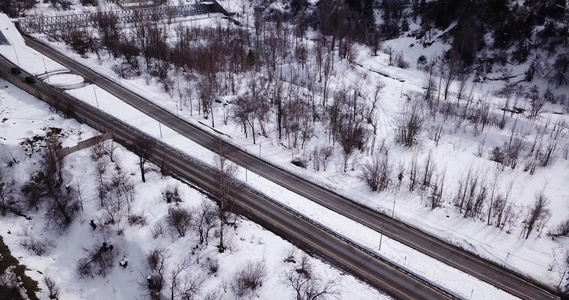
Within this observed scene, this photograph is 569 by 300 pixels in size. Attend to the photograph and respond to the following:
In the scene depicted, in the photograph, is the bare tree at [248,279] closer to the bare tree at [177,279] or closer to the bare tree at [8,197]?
the bare tree at [177,279]

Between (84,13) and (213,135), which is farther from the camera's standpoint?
(84,13)

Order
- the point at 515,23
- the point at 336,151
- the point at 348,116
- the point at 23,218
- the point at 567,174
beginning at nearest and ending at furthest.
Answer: the point at 23,218, the point at 567,174, the point at 336,151, the point at 348,116, the point at 515,23

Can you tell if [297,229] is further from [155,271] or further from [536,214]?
[536,214]

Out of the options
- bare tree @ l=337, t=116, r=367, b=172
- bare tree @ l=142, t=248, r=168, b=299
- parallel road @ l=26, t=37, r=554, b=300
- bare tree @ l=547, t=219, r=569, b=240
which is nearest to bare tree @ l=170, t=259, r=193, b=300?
bare tree @ l=142, t=248, r=168, b=299

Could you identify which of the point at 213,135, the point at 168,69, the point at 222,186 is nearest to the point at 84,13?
the point at 168,69

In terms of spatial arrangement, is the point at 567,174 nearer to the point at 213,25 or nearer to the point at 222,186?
the point at 222,186

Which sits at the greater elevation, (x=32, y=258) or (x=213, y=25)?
(x=213, y=25)
